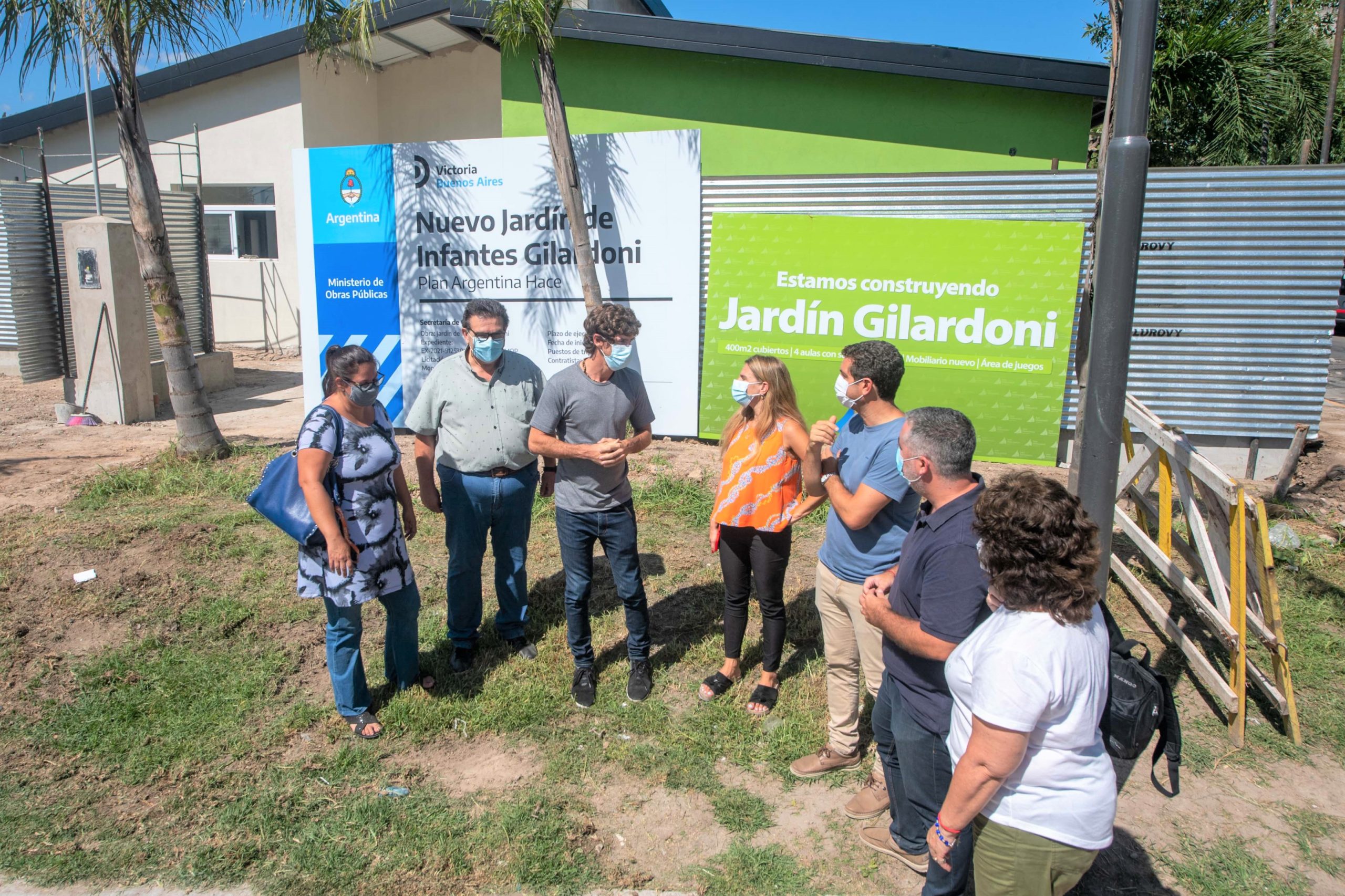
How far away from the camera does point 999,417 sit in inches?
293

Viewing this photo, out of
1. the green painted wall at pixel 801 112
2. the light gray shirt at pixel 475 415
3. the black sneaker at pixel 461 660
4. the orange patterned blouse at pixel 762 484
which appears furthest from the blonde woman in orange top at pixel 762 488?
the green painted wall at pixel 801 112

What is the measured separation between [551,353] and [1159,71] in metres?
12.9

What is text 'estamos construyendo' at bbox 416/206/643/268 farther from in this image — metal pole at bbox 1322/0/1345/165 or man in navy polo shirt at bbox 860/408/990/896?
metal pole at bbox 1322/0/1345/165

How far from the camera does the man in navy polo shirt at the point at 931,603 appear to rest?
241cm

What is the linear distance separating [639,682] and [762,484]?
48.9 inches

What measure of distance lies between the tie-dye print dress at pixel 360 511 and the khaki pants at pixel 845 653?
6.33 feet

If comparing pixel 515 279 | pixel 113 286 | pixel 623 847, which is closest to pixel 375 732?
pixel 623 847

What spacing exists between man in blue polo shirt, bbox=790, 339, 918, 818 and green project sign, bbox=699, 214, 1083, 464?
4104 millimetres

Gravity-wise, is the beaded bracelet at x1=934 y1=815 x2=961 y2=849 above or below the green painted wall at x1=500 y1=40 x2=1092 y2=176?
below

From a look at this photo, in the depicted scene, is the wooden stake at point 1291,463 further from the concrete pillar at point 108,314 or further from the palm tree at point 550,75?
the concrete pillar at point 108,314

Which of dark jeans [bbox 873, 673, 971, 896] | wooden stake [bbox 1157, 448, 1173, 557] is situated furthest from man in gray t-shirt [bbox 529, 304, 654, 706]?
wooden stake [bbox 1157, 448, 1173, 557]

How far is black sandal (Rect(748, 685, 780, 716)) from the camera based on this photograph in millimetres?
4184

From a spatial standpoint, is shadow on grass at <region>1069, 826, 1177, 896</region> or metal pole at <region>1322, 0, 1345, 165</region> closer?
shadow on grass at <region>1069, 826, 1177, 896</region>

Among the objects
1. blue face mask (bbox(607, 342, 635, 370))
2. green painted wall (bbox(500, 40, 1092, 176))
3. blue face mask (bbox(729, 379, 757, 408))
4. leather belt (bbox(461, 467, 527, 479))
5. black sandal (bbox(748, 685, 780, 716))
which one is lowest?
black sandal (bbox(748, 685, 780, 716))
